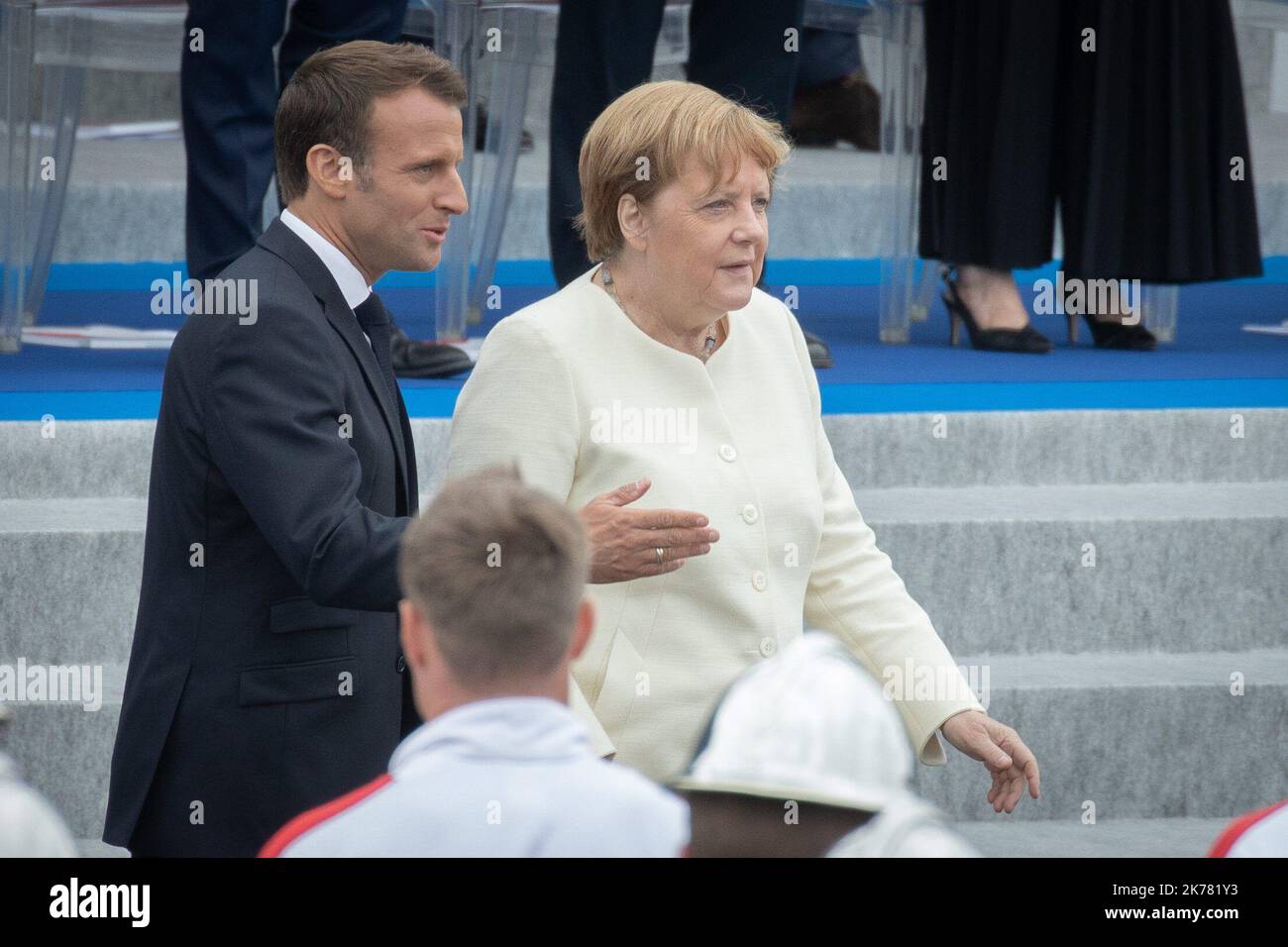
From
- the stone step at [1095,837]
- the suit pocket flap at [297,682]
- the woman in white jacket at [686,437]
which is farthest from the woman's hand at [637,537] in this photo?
the stone step at [1095,837]

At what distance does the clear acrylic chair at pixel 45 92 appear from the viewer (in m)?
3.38

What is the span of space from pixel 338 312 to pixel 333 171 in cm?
14

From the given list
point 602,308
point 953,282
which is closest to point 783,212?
point 953,282

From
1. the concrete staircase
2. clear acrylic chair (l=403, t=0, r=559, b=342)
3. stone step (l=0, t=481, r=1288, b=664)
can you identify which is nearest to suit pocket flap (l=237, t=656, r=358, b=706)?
the concrete staircase

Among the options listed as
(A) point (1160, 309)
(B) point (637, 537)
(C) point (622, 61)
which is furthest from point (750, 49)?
(B) point (637, 537)

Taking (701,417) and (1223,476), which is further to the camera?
(1223,476)

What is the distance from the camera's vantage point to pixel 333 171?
5.77 feet

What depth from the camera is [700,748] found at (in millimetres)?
1118

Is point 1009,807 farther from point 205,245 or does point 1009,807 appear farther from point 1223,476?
point 205,245

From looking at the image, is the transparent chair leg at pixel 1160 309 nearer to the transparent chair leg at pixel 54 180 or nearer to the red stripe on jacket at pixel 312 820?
the transparent chair leg at pixel 54 180

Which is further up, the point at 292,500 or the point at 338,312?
the point at 338,312

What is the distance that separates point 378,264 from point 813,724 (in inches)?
36.0

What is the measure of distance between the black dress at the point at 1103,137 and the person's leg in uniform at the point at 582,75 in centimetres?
74

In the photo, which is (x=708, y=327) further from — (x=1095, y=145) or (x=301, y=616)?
(x=1095, y=145)
